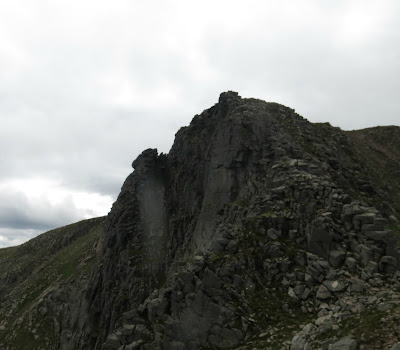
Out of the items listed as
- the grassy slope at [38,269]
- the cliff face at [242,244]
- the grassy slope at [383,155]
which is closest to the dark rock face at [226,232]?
the cliff face at [242,244]

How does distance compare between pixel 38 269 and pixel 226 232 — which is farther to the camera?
pixel 38 269

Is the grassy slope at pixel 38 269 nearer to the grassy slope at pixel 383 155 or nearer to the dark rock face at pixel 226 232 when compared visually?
the dark rock face at pixel 226 232

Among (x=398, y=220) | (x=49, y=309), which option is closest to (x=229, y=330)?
(x=398, y=220)

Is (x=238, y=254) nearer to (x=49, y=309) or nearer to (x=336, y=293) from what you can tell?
(x=336, y=293)

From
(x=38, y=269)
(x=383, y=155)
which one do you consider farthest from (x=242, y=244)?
(x=38, y=269)

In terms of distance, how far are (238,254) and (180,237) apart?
2437 cm

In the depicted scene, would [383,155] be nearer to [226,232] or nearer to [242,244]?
[226,232]

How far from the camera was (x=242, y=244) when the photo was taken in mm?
24828

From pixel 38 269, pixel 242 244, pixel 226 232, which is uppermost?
pixel 226 232

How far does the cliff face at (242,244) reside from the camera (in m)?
19.5

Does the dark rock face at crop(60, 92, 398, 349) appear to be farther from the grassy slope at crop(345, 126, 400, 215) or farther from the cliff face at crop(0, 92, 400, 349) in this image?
the grassy slope at crop(345, 126, 400, 215)

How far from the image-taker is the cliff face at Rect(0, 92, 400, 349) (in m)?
19.5

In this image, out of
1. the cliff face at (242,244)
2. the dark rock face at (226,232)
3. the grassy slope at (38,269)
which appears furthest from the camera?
the grassy slope at (38,269)

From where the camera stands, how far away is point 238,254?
2388cm
